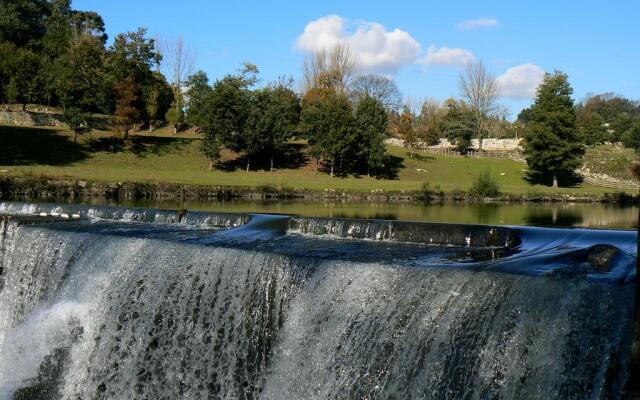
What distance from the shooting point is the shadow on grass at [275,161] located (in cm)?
5819

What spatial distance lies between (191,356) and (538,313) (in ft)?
17.3

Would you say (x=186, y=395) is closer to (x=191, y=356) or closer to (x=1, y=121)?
(x=191, y=356)

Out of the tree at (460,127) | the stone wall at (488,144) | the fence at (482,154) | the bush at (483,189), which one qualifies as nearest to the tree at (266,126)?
the bush at (483,189)

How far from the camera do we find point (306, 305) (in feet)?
28.1

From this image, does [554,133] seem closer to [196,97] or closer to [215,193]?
[215,193]

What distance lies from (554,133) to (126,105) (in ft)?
132

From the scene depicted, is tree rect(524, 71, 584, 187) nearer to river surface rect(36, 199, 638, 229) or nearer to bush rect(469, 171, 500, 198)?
bush rect(469, 171, 500, 198)

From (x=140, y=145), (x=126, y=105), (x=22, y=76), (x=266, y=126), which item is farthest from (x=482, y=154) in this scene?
(x=22, y=76)

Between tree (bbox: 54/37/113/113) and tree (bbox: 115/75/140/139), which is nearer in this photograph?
tree (bbox: 54/37/113/113)

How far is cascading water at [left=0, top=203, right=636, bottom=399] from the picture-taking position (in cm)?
619

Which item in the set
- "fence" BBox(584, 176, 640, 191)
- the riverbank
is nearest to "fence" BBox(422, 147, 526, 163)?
"fence" BBox(584, 176, 640, 191)

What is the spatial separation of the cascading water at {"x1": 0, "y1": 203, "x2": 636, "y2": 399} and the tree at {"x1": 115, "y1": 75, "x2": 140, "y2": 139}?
149 feet

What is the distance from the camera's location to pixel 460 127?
3317 inches

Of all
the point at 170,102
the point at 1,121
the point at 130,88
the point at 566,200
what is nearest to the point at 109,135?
the point at 130,88
